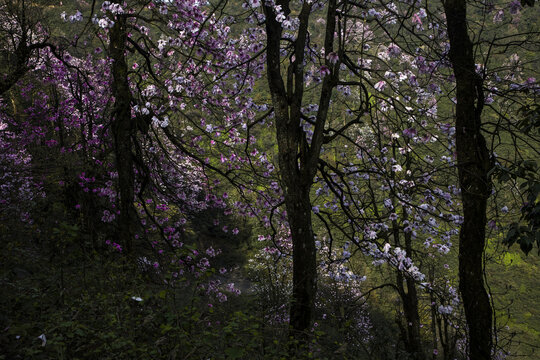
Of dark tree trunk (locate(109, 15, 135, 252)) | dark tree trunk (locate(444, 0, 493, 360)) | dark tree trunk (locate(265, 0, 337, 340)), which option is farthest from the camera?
dark tree trunk (locate(109, 15, 135, 252))

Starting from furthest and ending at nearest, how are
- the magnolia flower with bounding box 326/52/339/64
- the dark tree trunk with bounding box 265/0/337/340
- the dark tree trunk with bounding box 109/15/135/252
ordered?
the dark tree trunk with bounding box 109/15/135/252 < the dark tree trunk with bounding box 265/0/337/340 < the magnolia flower with bounding box 326/52/339/64

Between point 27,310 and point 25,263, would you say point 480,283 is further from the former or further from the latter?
point 25,263

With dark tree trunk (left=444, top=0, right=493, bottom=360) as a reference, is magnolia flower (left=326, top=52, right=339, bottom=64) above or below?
above

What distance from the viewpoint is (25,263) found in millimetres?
7004

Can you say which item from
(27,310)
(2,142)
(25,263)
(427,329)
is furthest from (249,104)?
(427,329)

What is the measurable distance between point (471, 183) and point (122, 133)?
590cm

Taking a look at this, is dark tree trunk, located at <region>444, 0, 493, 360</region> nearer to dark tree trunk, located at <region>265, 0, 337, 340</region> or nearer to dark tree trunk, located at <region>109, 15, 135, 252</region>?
dark tree trunk, located at <region>265, 0, 337, 340</region>

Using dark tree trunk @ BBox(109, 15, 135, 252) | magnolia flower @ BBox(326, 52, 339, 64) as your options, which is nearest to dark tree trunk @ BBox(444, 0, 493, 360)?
magnolia flower @ BBox(326, 52, 339, 64)

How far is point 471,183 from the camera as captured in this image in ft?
13.1

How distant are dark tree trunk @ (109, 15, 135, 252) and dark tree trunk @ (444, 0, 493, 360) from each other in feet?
18.2

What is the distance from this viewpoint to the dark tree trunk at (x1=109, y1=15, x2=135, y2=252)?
22.4 feet

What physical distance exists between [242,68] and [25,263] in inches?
228

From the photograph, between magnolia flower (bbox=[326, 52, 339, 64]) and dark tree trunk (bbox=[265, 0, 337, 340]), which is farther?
dark tree trunk (bbox=[265, 0, 337, 340])

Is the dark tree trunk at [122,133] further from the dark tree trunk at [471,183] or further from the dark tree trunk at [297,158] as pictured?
the dark tree trunk at [471,183]
